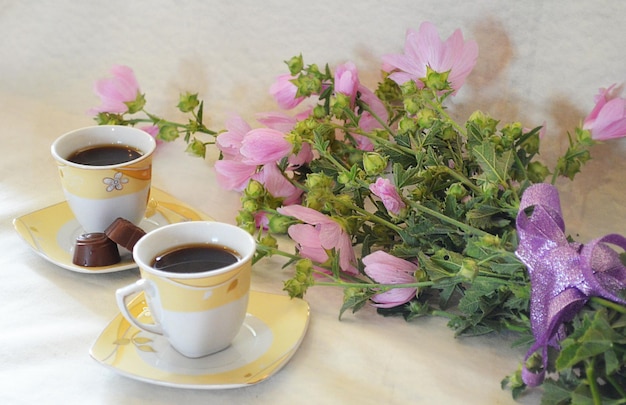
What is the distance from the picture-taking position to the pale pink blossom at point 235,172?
3.16 ft

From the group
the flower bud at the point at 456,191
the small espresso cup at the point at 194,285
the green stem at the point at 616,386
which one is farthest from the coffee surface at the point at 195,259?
the green stem at the point at 616,386

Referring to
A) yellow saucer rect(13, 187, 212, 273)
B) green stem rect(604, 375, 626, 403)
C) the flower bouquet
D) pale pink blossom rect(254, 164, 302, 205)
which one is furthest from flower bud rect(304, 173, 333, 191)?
green stem rect(604, 375, 626, 403)

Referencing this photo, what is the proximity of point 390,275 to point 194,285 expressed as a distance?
208 mm

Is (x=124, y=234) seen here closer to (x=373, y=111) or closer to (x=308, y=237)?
(x=308, y=237)

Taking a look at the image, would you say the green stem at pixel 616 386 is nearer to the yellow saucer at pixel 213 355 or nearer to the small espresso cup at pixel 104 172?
the yellow saucer at pixel 213 355

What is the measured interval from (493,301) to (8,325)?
0.46 metres

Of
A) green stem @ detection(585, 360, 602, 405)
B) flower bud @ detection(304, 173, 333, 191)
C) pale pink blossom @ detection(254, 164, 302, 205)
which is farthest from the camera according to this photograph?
pale pink blossom @ detection(254, 164, 302, 205)

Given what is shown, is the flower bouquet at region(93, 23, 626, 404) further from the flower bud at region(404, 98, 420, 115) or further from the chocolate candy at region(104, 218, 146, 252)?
the chocolate candy at region(104, 218, 146, 252)

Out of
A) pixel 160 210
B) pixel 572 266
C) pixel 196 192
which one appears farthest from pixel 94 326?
pixel 572 266

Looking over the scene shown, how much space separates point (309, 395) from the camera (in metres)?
0.74

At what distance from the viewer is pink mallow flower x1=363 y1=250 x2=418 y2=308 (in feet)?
2.70

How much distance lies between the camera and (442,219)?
2.69 feet

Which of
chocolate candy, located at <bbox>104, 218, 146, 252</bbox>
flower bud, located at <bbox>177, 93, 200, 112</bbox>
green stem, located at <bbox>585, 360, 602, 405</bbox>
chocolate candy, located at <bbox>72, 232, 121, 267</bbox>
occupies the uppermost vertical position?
green stem, located at <bbox>585, 360, 602, 405</bbox>

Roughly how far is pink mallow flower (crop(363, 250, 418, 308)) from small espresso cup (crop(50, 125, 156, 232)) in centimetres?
27
